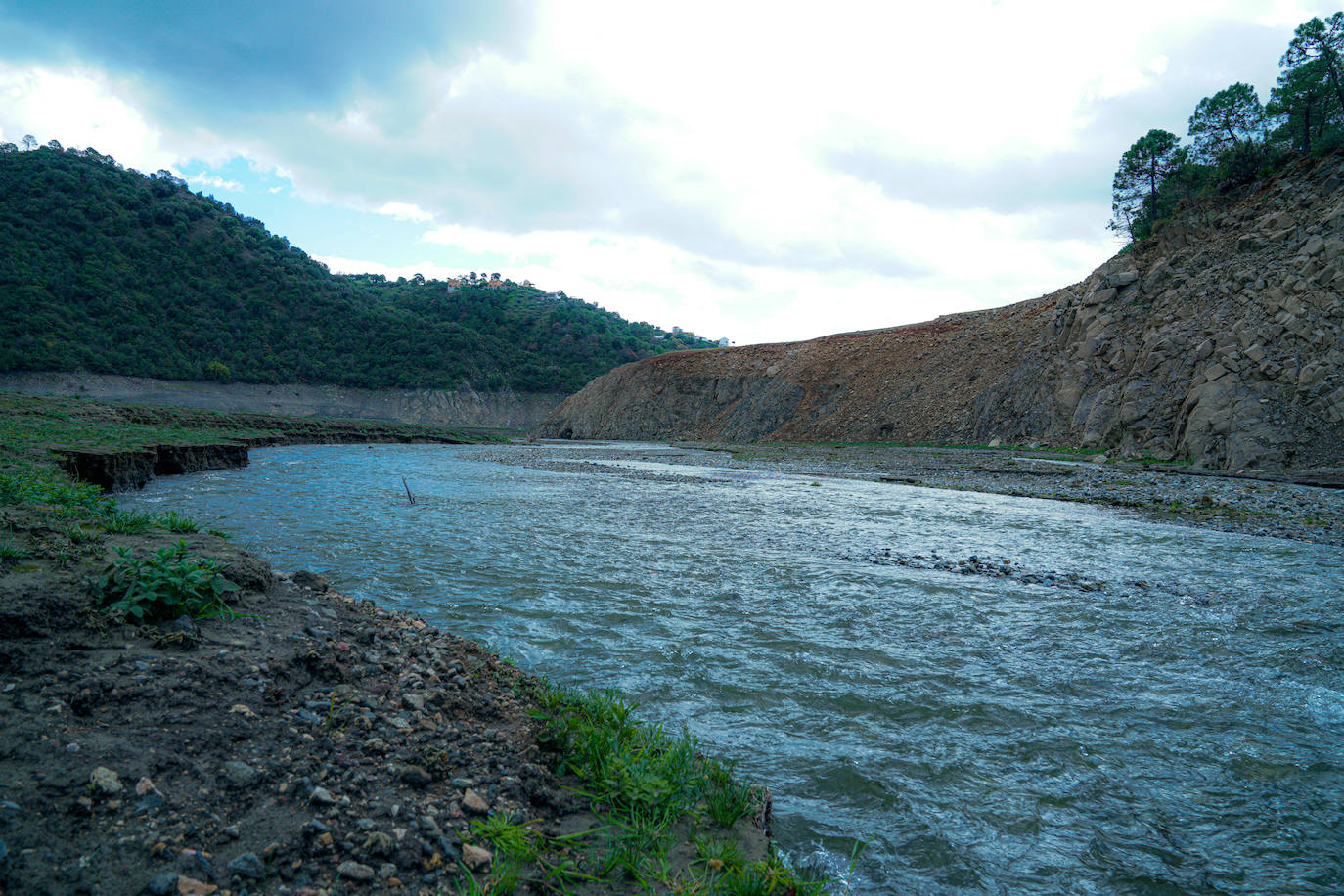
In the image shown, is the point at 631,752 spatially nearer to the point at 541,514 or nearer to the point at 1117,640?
the point at 1117,640

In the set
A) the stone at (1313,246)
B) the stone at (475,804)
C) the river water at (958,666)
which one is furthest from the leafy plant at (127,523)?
the stone at (1313,246)

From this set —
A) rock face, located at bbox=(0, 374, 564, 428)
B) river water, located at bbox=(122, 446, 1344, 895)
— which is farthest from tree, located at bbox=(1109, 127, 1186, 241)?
rock face, located at bbox=(0, 374, 564, 428)

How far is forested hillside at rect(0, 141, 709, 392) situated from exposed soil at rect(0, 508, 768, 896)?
265 ft

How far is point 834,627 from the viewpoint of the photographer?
23.0 feet

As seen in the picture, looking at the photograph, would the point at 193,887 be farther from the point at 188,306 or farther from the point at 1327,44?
the point at 188,306

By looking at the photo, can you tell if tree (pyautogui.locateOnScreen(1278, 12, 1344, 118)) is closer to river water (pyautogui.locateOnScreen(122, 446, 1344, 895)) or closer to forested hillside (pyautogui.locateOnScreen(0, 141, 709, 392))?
river water (pyautogui.locateOnScreen(122, 446, 1344, 895))

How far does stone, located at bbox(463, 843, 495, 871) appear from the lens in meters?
2.75

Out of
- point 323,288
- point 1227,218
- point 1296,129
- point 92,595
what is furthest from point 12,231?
point 1296,129

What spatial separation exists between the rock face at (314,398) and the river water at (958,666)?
65.8 m

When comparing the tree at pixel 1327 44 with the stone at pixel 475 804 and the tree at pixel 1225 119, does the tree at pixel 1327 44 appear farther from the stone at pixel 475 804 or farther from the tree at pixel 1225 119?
the stone at pixel 475 804

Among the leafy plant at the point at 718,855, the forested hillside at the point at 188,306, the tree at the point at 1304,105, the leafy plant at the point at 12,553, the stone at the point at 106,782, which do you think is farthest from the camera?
the forested hillside at the point at 188,306

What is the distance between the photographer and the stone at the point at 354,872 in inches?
99.5

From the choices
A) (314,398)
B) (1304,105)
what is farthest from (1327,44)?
(314,398)

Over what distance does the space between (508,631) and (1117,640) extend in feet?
22.4
